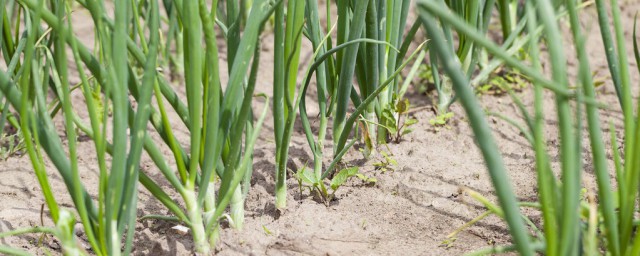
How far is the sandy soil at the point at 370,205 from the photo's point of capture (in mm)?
1510

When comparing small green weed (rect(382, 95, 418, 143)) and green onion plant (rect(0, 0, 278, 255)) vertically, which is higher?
small green weed (rect(382, 95, 418, 143))

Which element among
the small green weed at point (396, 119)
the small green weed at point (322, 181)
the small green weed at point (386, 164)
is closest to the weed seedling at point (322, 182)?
the small green weed at point (322, 181)

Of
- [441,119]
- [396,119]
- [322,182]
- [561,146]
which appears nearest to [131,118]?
[322,182]

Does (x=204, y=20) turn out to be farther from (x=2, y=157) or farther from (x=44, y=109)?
(x=2, y=157)

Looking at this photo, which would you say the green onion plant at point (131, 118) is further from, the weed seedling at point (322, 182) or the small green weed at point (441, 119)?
the small green weed at point (441, 119)

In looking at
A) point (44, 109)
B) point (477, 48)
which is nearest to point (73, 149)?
point (44, 109)

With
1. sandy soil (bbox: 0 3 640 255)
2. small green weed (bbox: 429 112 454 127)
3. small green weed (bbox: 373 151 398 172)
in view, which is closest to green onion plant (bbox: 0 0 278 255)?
sandy soil (bbox: 0 3 640 255)

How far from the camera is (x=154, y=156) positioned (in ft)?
4.32

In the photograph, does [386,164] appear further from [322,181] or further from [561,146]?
[561,146]

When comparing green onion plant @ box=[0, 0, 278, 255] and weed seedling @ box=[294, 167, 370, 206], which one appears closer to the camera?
Result: green onion plant @ box=[0, 0, 278, 255]

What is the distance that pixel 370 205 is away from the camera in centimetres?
168

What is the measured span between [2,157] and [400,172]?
3.18 feet

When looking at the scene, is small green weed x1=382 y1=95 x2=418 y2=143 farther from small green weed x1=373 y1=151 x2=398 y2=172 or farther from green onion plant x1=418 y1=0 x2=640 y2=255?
green onion plant x1=418 y1=0 x2=640 y2=255

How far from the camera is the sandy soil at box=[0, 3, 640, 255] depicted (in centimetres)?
151
